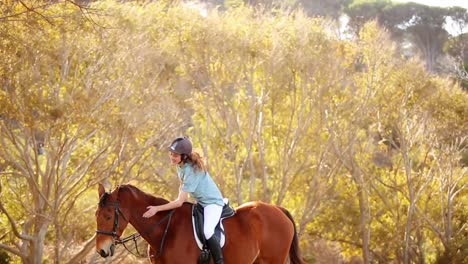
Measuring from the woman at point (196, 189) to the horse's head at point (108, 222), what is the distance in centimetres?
30

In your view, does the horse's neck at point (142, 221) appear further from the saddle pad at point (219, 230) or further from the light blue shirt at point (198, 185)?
the light blue shirt at point (198, 185)

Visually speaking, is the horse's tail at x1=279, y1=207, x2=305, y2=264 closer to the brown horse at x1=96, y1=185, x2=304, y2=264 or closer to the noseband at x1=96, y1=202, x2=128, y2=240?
the brown horse at x1=96, y1=185, x2=304, y2=264

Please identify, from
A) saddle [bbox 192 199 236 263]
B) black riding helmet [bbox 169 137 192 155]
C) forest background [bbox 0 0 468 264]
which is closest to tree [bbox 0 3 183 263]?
forest background [bbox 0 0 468 264]

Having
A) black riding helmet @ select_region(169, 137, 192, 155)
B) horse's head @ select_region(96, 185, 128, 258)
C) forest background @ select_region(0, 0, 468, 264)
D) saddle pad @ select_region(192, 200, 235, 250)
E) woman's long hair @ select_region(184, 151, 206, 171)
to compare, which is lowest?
forest background @ select_region(0, 0, 468, 264)

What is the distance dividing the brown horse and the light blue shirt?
233 millimetres

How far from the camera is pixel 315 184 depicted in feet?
67.8

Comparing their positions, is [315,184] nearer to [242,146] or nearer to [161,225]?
[242,146]

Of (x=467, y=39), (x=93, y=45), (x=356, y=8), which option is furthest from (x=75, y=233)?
(x=356, y=8)

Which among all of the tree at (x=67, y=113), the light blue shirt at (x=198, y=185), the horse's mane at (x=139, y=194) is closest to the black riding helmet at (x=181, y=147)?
the light blue shirt at (x=198, y=185)

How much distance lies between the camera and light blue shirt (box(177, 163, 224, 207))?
7.63 m

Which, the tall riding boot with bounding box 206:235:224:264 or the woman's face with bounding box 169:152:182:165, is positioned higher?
the woman's face with bounding box 169:152:182:165

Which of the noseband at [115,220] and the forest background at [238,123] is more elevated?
the noseband at [115,220]

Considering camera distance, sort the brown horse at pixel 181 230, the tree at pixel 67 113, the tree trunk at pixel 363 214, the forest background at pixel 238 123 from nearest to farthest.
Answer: the brown horse at pixel 181 230 < the tree at pixel 67 113 < the forest background at pixel 238 123 < the tree trunk at pixel 363 214

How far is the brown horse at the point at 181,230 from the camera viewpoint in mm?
7371
